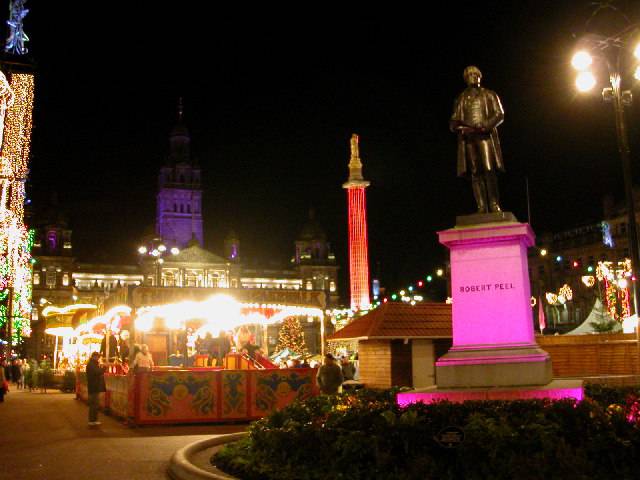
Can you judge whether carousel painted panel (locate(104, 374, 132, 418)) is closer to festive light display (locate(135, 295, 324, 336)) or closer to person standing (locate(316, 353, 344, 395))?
festive light display (locate(135, 295, 324, 336))

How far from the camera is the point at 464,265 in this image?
10.5 metres

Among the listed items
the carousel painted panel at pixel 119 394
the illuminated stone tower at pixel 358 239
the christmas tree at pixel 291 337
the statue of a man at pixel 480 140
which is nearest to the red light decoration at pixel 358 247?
the illuminated stone tower at pixel 358 239

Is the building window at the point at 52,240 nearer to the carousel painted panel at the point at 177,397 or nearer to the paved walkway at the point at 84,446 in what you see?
the paved walkway at the point at 84,446

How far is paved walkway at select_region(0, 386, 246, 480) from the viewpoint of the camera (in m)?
10.4

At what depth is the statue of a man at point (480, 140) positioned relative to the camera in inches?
440

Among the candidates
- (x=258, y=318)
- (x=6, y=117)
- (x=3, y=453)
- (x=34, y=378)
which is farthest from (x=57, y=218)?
(x=3, y=453)

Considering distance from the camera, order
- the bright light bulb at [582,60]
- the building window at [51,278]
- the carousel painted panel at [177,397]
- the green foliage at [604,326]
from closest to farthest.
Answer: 1. the bright light bulb at [582,60]
2. the carousel painted panel at [177,397]
3. the green foliage at [604,326]
4. the building window at [51,278]

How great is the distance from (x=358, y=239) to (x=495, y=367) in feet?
142

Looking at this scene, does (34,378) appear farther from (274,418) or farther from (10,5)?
(274,418)

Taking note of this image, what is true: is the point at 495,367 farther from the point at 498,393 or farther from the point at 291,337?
the point at 291,337

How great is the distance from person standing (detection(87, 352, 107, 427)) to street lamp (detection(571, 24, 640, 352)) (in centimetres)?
1260

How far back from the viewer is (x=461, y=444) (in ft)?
24.0

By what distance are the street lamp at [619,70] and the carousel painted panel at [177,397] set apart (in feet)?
33.5

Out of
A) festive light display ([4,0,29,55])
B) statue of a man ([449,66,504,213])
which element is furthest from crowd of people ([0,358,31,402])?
statue of a man ([449,66,504,213])
